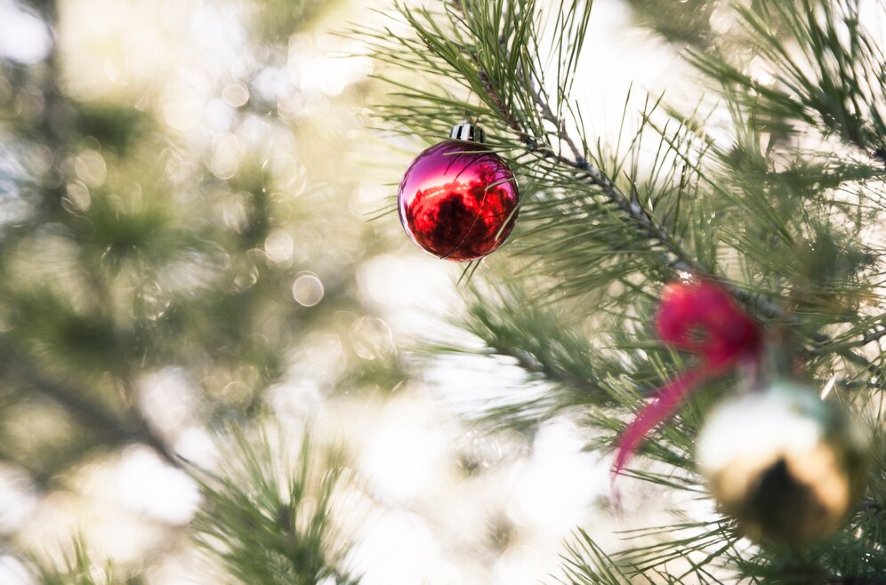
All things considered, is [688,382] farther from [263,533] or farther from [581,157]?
[263,533]

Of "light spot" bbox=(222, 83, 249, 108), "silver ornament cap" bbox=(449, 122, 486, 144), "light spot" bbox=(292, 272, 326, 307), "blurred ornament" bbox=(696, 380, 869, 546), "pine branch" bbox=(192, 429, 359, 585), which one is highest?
"silver ornament cap" bbox=(449, 122, 486, 144)

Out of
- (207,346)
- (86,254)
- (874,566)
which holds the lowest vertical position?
(207,346)

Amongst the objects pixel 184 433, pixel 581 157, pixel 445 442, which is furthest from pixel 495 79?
pixel 184 433

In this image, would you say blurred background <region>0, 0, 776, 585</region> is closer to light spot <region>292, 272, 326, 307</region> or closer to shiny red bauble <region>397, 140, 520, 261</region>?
light spot <region>292, 272, 326, 307</region>

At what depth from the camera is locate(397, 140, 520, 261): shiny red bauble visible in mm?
377

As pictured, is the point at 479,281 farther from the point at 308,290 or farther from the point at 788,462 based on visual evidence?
the point at 308,290

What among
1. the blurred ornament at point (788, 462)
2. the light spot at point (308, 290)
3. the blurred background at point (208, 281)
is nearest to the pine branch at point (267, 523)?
the blurred ornament at point (788, 462)

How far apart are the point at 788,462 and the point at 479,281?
2.13ft

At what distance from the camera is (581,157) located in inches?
14.9

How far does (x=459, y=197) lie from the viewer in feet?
1.24

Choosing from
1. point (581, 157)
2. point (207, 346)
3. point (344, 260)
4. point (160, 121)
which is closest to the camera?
point (581, 157)

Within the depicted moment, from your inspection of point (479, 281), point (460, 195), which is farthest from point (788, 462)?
point (479, 281)

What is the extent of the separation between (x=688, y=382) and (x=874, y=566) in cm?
25

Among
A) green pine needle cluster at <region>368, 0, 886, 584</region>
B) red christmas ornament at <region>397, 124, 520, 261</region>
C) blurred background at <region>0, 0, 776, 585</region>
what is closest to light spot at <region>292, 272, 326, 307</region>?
blurred background at <region>0, 0, 776, 585</region>
